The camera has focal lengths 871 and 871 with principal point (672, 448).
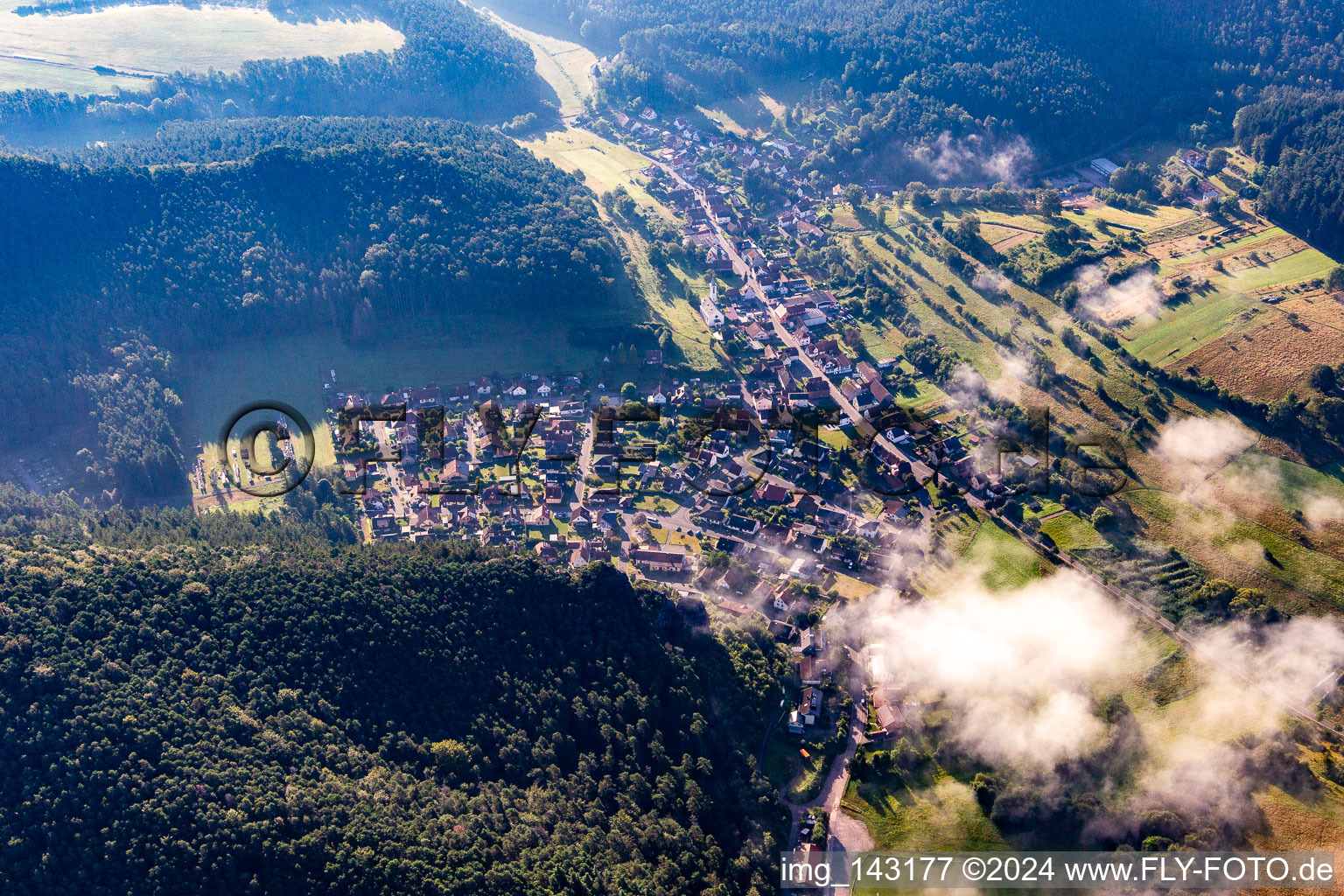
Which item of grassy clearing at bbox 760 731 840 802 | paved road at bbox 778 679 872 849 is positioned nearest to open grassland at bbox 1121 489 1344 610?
paved road at bbox 778 679 872 849

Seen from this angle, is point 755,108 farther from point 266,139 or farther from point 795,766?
point 795,766

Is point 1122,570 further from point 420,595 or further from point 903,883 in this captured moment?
point 420,595

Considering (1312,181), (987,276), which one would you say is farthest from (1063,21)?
(987,276)

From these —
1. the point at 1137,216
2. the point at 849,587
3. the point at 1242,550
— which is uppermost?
the point at 1137,216

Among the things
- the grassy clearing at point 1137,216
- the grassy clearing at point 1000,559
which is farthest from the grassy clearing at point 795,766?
the grassy clearing at point 1137,216

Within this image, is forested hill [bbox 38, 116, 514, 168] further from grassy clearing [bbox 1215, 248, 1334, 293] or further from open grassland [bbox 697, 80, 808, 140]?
grassy clearing [bbox 1215, 248, 1334, 293]

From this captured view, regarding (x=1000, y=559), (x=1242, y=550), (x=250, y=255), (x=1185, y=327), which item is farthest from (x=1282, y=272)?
(x=250, y=255)

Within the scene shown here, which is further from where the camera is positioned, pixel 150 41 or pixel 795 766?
pixel 150 41
